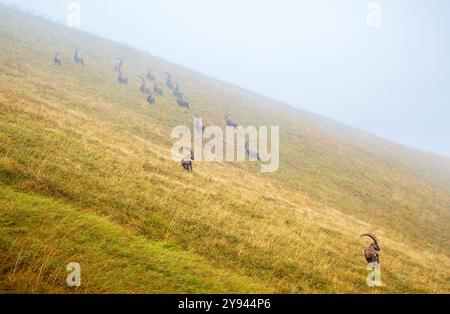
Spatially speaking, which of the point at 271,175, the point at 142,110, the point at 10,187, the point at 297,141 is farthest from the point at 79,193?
the point at 297,141

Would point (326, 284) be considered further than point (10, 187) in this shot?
Yes

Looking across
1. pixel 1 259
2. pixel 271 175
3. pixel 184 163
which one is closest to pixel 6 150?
pixel 1 259

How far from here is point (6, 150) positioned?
39.8 feet

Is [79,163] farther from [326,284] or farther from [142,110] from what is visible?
[142,110]

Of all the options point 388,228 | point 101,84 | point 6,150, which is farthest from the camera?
point 101,84

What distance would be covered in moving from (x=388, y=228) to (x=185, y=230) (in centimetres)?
2178

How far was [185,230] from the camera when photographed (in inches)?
456

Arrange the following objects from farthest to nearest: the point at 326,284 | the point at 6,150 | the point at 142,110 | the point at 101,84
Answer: the point at 101,84, the point at 142,110, the point at 6,150, the point at 326,284

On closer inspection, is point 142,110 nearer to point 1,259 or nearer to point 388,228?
point 388,228
